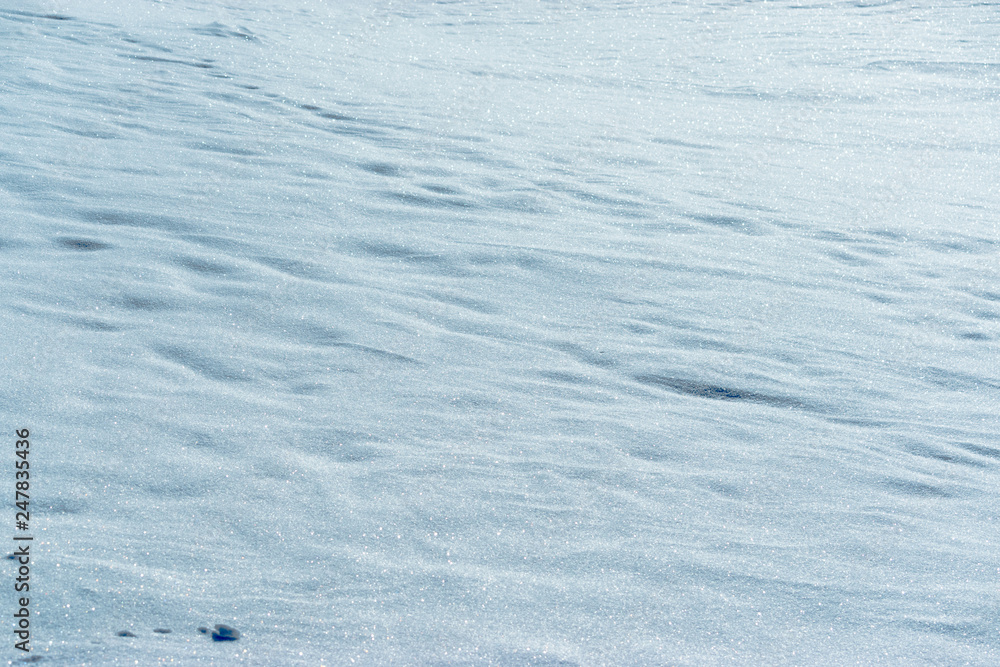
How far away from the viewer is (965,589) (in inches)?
62.2

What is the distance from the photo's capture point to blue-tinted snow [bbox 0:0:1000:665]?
1.46 meters

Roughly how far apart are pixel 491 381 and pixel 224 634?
1.04 metres

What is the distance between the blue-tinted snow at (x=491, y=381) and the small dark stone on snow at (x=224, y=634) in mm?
18

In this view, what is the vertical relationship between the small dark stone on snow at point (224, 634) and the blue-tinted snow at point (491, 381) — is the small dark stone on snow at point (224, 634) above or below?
below

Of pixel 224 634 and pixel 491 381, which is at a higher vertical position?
pixel 491 381

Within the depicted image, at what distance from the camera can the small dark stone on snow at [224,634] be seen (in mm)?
1334

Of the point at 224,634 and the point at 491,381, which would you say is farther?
the point at 491,381

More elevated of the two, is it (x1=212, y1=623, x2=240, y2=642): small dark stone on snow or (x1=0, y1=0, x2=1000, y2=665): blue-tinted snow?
(x1=0, y1=0, x2=1000, y2=665): blue-tinted snow

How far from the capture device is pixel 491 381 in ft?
7.34

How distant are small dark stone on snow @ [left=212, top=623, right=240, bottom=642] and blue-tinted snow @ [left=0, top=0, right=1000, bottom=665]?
2cm

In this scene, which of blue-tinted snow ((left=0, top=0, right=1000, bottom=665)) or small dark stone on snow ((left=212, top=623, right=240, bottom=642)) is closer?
small dark stone on snow ((left=212, top=623, right=240, bottom=642))

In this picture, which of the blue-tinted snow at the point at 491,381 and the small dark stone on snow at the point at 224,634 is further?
the blue-tinted snow at the point at 491,381

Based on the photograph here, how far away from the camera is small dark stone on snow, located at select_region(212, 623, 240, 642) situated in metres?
1.33

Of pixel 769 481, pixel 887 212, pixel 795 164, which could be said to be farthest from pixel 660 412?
pixel 795 164
